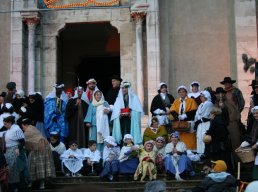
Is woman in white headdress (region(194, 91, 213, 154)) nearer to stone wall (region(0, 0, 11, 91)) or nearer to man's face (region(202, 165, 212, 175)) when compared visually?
man's face (region(202, 165, 212, 175))

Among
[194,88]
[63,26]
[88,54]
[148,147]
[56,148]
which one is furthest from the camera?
[88,54]

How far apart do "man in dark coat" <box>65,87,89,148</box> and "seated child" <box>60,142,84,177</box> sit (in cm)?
82

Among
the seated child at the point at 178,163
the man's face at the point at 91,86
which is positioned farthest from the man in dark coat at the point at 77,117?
the seated child at the point at 178,163

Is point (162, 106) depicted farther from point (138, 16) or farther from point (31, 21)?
point (31, 21)

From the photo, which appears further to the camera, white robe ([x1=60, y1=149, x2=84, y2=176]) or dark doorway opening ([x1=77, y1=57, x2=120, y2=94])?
dark doorway opening ([x1=77, y1=57, x2=120, y2=94])

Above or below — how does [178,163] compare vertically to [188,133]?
below

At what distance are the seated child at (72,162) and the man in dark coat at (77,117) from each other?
2.68 ft

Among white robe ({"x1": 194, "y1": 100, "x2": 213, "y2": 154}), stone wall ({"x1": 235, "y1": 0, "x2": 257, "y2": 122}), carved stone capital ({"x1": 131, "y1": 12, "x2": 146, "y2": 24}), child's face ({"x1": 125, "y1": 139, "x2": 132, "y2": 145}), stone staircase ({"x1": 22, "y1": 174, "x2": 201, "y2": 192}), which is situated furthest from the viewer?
carved stone capital ({"x1": 131, "y1": 12, "x2": 146, "y2": 24})

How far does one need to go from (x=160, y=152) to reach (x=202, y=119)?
3.47 feet

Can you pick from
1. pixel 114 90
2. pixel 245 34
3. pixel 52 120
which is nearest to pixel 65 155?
pixel 52 120

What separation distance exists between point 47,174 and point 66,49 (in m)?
9.80

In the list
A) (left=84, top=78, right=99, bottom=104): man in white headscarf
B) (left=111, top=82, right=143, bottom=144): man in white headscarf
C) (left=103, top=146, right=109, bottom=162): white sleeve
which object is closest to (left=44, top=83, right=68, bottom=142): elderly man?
(left=84, top=78, right=99, bottom=104): man in white headscarf

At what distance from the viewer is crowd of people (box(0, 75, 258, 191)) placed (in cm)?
1040

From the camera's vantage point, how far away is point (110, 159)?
10.9 meters
